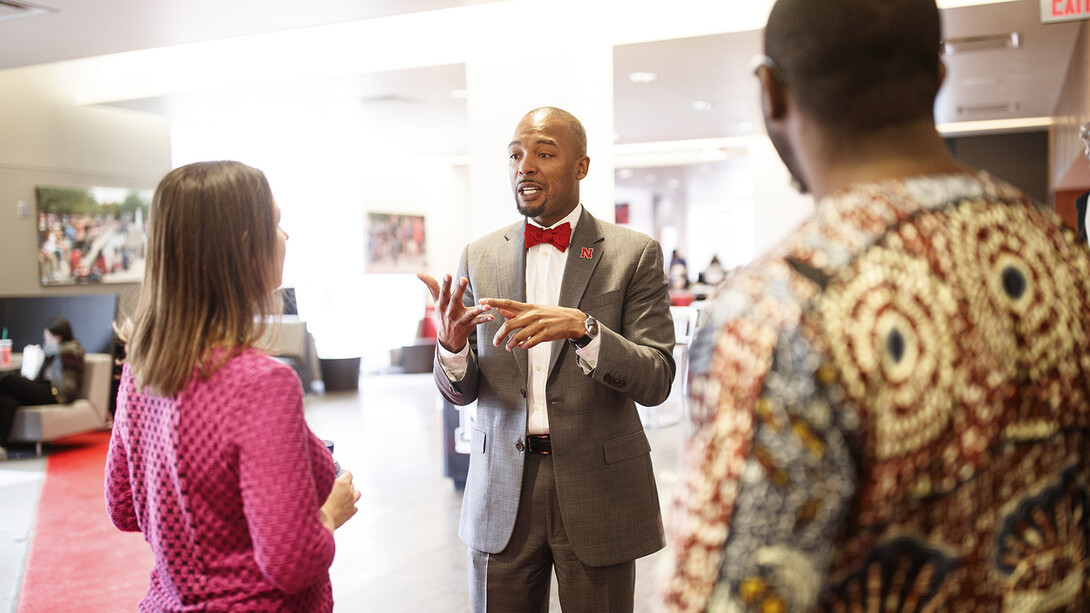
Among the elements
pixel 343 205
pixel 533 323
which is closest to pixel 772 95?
pixel 533 323

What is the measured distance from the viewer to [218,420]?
1.23 m

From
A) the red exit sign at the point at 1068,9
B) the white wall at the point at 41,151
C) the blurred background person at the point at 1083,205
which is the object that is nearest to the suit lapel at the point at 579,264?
the blurred background person at the point at 1083,205

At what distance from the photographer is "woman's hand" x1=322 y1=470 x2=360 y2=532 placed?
1.42 metres

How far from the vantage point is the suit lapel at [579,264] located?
6.95 feet

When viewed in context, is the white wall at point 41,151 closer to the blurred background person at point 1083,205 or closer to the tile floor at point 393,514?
the tile floor at point 393,514

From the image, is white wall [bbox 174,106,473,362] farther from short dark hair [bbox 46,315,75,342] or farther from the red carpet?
the red carpet

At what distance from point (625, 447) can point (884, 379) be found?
4.58 feet

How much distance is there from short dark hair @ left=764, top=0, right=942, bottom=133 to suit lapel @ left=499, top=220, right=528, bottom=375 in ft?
4.46

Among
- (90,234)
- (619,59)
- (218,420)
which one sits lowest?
(218,420)

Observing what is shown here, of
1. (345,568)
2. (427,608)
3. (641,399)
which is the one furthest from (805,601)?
(345,568)

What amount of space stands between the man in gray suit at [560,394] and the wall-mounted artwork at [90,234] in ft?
26.6

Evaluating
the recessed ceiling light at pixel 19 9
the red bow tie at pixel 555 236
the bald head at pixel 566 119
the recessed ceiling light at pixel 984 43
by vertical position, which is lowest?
the red bow tie at pixel 555 236

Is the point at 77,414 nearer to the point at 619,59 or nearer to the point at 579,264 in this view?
the point at 619,59

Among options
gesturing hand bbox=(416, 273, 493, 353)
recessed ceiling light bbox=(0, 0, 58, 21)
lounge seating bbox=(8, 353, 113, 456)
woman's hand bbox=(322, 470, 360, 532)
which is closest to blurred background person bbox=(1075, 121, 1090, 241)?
gesturing hand bbox=(416, 273, 493, 353)
